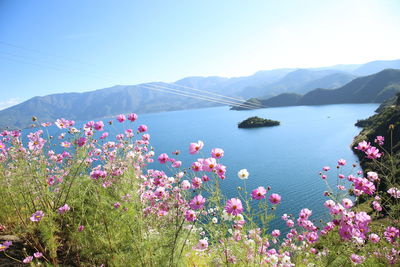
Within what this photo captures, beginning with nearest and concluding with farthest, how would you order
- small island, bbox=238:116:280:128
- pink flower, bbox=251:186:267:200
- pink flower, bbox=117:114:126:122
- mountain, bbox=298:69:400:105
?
1. pink flower, bbox=251:186:267:200
2. pink flower, bbox=117:114:126:122
3. small island, bbox=238:116:280:128
4. mountain, bbox=298:69:400:105

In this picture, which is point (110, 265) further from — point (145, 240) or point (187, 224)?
point (187, 224)

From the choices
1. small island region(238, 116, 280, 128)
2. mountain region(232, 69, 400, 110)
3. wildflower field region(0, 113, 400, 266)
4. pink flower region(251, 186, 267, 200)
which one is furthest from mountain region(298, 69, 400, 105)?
pink flower region(251, 186, 267, 200)

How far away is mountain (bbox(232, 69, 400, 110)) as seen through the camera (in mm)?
128875

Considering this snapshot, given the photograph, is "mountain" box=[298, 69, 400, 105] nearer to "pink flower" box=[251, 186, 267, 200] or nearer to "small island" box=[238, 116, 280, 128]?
"small island" box=[238, 116, 280, 128]

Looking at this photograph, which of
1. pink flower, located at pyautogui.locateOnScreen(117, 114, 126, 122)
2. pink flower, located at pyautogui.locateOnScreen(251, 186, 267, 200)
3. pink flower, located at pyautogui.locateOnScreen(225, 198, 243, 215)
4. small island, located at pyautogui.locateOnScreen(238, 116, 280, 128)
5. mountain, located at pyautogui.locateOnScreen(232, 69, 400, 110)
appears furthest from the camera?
mountain, located at pyautogui.locateOnScreen(232, 69, 400, 110)

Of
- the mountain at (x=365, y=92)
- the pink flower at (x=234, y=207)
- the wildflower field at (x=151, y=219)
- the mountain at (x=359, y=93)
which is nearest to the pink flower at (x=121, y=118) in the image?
the wildflower field at (x=151, y=219)

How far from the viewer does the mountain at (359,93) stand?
423ft

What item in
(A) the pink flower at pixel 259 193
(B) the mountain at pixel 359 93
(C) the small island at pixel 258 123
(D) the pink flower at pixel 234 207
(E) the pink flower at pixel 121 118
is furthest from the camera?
(B) the mountain at pixel 359 93

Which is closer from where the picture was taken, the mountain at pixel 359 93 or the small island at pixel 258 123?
the small island at pixel 258 123

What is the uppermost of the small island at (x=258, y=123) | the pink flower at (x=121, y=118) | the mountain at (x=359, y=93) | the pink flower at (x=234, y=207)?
the pink flower at (x=121, y=118)

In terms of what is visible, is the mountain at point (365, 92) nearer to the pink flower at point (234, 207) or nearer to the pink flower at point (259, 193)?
the pink flower at point (259, 193)

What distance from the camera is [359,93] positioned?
145 meters

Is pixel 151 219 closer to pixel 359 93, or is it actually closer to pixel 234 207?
pixel 234 207

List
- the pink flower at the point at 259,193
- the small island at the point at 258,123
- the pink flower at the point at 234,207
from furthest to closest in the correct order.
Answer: the small island at the point at 258,123
the pink flower at the point at 259,193
the pink flower at the point at 234,207
